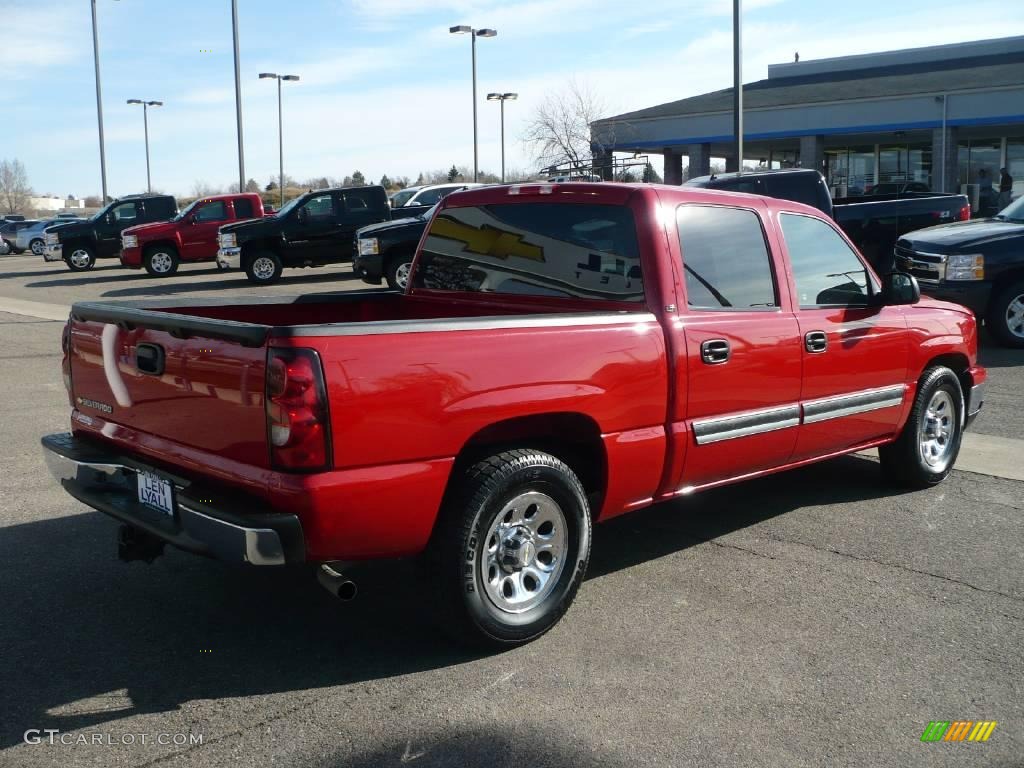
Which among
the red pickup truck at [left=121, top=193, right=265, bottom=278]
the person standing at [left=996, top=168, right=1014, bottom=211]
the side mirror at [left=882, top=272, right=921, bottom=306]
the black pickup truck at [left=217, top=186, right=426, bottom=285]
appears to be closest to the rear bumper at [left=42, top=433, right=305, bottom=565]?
the side mirror at [left=882, top=272, right=921, bottom=306]

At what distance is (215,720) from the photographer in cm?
351

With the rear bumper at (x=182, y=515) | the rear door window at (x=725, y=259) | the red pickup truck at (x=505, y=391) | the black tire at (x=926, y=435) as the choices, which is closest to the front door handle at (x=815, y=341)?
the red pickup truck at (x=505, y=391)

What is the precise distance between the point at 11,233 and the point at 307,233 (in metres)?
30.2

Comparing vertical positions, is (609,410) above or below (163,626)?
above

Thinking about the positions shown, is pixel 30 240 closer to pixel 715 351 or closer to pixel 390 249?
pixel 390 249

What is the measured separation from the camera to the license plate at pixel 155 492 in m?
3.84

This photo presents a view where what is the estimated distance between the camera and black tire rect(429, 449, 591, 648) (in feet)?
12.6

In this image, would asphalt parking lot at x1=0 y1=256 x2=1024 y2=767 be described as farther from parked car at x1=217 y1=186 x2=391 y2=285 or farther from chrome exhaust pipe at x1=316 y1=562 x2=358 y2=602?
parked car at x1=217 y1=186 x2=391 y2=285

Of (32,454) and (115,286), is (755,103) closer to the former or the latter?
(115,286)

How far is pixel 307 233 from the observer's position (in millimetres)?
21734

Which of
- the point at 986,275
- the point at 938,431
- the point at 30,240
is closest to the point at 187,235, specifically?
the point at 986,275

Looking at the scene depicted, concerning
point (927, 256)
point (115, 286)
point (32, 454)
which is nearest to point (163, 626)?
point (32, 454)

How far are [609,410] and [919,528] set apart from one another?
2288 millimetres

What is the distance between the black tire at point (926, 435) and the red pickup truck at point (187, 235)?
2015 cm
